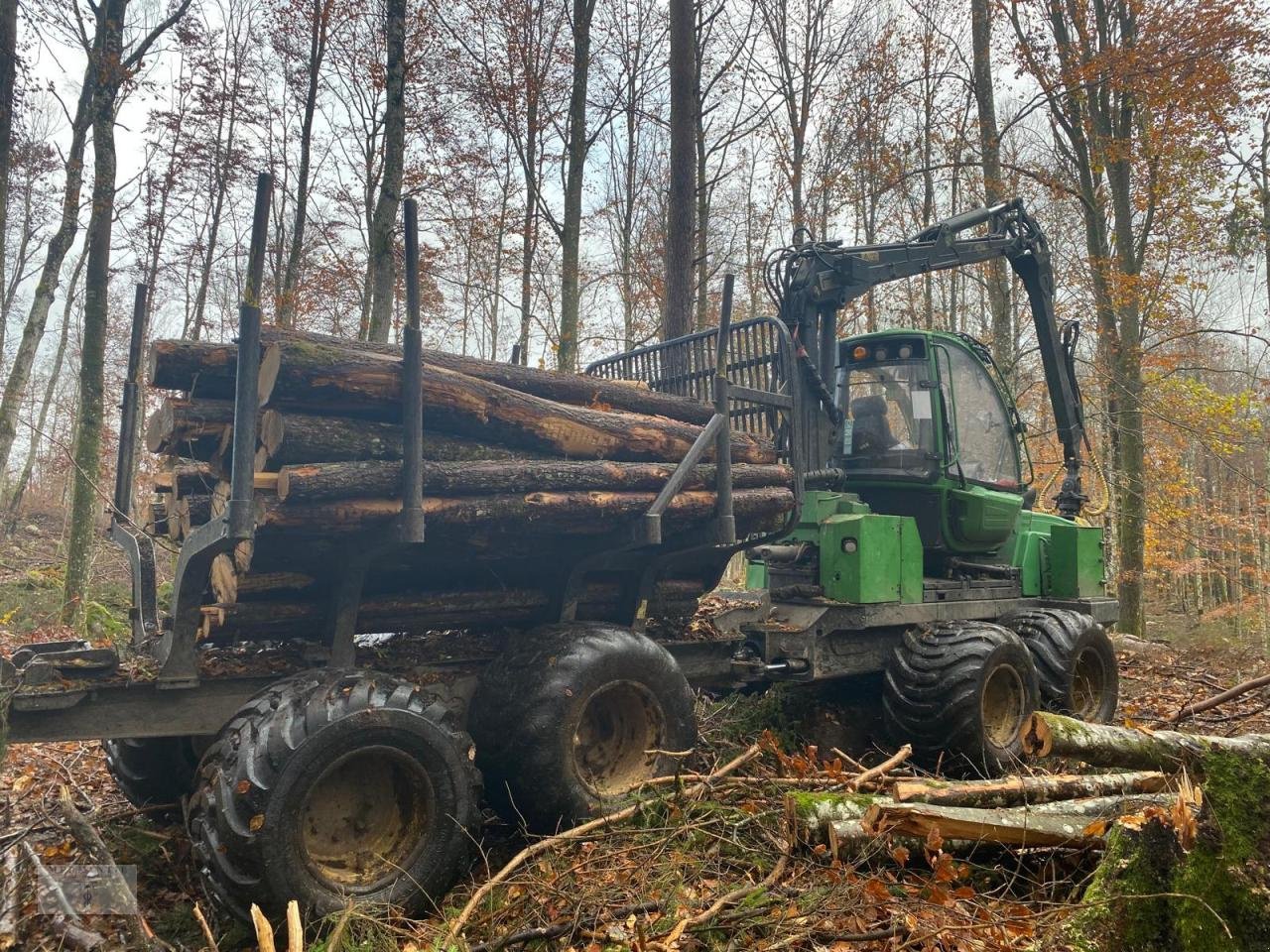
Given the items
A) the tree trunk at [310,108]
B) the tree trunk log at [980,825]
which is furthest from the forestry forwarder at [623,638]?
the tree trunk at [310,108]

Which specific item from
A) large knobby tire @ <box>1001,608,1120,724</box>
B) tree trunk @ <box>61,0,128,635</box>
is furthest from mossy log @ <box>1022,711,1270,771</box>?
tree trunk @ <box>61,0,128,635</box>

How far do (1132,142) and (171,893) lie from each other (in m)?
16.4

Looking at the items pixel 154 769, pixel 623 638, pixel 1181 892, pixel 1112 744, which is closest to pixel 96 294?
pixel 154 769

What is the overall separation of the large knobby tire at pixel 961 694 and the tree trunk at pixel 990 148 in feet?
30.4

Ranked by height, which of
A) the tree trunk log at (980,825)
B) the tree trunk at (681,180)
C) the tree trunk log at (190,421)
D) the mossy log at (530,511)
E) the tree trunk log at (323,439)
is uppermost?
the tree trunk at (681,180)

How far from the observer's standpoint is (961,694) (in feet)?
19.6

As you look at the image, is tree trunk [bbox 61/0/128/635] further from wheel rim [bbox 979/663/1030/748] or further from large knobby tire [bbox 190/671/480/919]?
wheel rim [bbox 979/663/1030/748]

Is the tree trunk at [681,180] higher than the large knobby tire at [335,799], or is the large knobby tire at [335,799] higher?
the tree trunk at [681,180]

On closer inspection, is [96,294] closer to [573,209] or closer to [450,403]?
[573,209]

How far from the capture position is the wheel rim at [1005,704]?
21.0ft

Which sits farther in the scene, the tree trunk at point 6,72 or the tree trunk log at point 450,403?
the tree trunk at point 6,72

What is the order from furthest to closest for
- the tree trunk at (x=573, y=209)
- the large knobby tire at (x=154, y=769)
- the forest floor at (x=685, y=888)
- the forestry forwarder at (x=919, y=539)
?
the tree trunk at (x=573, y=209)
the forestry forwarder at (x=919, y=539)
the large knobby tire at (x=154, y=769)
the forest floor at (x=685, y=888)

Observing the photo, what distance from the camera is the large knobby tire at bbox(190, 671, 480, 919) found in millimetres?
3488

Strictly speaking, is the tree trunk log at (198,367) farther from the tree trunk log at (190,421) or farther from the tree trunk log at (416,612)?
the tree trunk log at (416,612)
